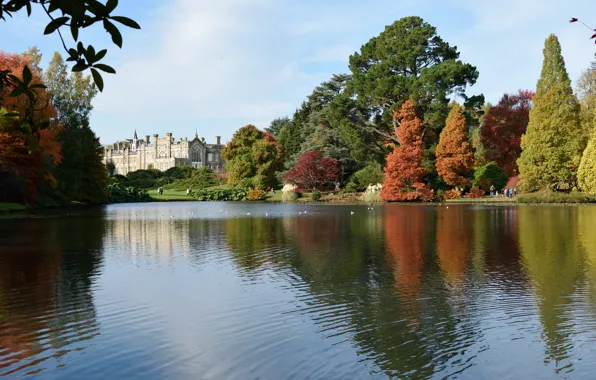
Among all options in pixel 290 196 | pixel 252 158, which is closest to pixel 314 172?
pixel 290 196

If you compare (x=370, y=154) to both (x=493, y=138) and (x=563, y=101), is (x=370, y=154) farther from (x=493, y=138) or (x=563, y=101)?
(x=563, y=101)

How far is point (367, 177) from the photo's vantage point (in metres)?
48.9

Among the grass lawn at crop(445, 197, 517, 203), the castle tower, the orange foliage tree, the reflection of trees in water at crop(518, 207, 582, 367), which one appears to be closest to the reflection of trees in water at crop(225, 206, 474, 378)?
the reflection of trees in water at crop(518, 207, 582, 367)

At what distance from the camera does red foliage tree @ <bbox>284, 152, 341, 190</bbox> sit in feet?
171

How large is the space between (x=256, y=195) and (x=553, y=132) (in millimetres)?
26831

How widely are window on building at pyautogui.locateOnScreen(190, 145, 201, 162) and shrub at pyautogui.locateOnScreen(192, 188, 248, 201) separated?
64364 millimetres

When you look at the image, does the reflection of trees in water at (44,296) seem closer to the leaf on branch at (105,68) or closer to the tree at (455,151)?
the leaf on branch at (105,68)

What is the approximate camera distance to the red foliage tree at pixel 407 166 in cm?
4341

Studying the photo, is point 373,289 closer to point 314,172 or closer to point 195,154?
point 314,172

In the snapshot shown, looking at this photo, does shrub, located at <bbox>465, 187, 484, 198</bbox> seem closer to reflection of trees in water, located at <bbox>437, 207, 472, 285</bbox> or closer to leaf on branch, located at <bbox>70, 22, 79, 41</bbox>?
reflection of trees in water, located at <bbox>437, 207, 472, 285</bbox>

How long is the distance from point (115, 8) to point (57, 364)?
181 inches

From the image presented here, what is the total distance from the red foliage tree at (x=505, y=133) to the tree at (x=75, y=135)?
3167 cm

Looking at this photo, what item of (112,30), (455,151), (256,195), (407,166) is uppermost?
(455,151)

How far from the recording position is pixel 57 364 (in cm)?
626
